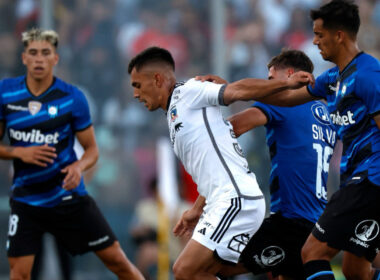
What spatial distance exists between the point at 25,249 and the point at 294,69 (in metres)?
2.65

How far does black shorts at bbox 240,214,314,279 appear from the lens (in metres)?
5.29

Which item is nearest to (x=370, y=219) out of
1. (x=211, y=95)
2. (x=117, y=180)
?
(x=211, y=95)

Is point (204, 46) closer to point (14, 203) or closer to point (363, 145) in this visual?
point (14, 203)

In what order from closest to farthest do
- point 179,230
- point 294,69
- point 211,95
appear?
point 211,95 < point 179,230 < point 294,69

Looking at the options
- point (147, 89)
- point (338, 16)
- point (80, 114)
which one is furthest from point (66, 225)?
point (338, 16)

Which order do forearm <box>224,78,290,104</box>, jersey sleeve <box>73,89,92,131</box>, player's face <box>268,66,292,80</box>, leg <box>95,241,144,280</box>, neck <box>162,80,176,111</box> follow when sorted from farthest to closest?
1. jersey sleeve <box>73,89,92,131</box>
2. leg <box>95,241,144,280</box>
3. player's face <box>268,66,292,80</box>
4. neck <box>162,80,176,111</box>
5. forearm <box>224,78,290,104</box>

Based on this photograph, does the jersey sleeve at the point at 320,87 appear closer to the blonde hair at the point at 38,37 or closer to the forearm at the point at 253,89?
the forearm at the point at 253,89

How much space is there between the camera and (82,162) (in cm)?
633

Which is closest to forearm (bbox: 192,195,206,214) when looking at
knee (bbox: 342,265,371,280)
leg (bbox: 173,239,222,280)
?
leg (bbox: 173,239,222,280)

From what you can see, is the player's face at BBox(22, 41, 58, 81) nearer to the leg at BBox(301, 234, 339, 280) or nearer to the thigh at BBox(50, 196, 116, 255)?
the thigh at BBox(50, 196, 116, 255)

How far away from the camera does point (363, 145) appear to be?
15.7ft

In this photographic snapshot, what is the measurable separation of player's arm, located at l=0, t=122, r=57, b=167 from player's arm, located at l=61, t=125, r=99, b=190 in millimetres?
180

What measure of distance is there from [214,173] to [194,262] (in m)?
0.57

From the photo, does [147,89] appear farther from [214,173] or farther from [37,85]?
[37,85]
